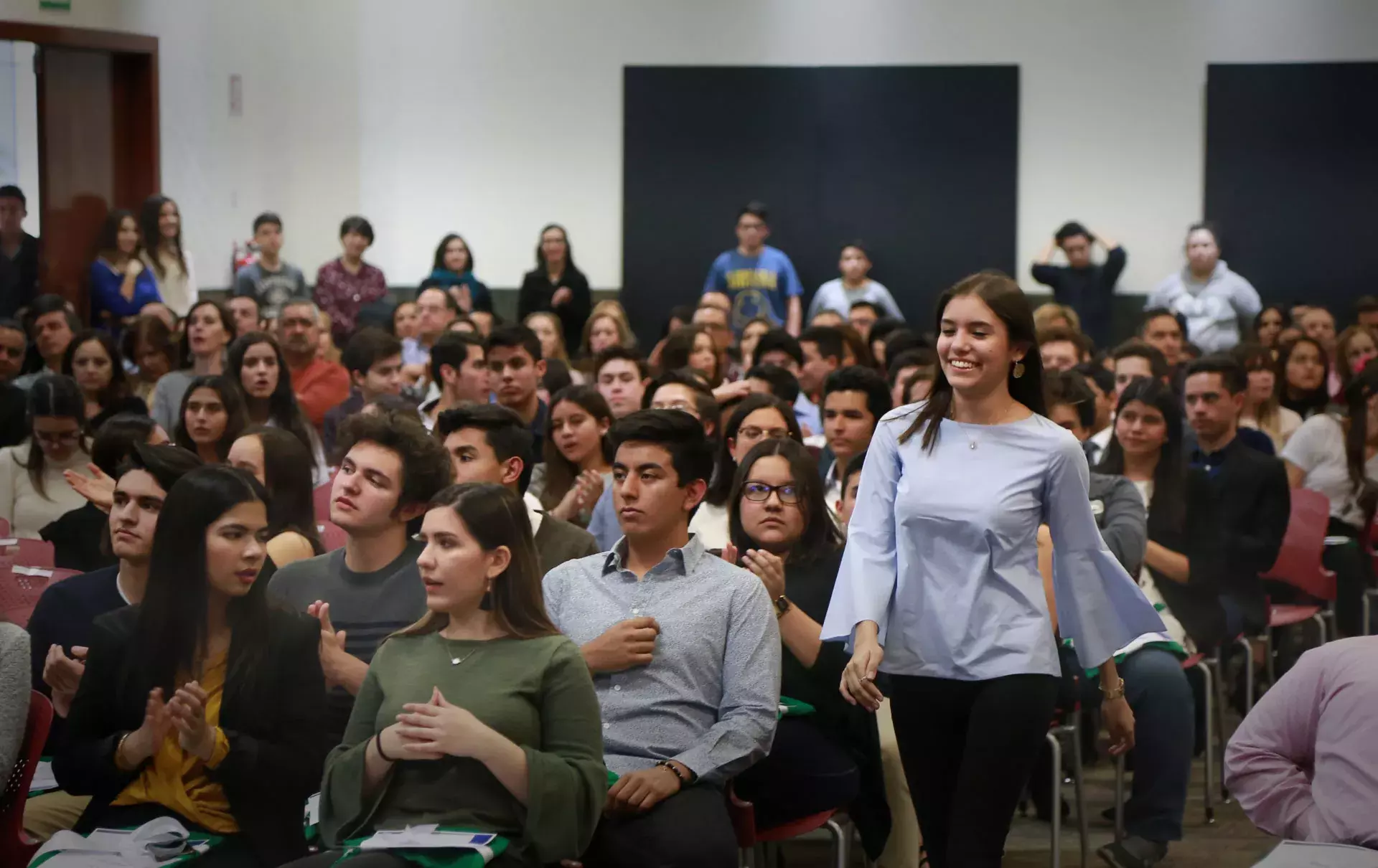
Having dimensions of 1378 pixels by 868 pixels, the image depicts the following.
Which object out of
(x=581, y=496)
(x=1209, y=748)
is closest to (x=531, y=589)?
(x=581, y=496)

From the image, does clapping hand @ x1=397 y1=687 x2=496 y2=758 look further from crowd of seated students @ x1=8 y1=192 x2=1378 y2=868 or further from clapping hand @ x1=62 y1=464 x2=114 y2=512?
clapping hand @ x1=62 y1=464 x2=114 y2=512

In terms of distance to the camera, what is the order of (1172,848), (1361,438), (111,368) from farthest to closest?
(111,368), (1361,438), (1172,848)

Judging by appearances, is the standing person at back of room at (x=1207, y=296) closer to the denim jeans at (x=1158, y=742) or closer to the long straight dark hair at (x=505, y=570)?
the denim jeans at (x=1158, y=742)

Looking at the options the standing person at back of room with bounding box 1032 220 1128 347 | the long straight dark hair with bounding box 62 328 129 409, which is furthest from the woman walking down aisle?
the standing person at back of room with bounding box 1032 220 1128 347

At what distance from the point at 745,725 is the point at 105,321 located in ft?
23.3

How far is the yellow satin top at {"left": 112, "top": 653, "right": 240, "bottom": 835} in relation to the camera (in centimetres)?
292

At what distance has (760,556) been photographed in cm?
340

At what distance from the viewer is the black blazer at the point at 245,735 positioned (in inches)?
115

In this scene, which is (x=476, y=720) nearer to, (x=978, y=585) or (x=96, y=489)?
(x=978, y=585)

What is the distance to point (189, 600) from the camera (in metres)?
2.99

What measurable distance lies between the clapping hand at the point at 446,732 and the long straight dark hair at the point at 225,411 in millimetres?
2364

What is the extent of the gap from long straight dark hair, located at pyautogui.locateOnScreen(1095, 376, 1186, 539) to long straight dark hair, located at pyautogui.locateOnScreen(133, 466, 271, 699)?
2619mm

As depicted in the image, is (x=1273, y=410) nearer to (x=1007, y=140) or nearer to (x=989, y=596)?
(x=989, y=596)

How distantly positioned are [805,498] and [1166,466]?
4.86ft
